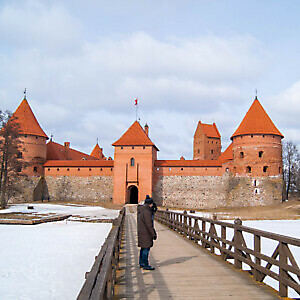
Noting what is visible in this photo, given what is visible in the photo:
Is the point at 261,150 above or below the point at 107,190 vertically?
above

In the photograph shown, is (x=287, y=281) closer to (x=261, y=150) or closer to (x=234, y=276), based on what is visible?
(x=234, y=276)

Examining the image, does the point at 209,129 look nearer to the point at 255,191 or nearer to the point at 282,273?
the point at 255,191

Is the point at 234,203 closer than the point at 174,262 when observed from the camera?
No

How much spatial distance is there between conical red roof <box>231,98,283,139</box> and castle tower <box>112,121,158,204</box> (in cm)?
927

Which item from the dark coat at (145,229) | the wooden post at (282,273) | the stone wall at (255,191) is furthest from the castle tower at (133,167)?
the wooden post at (282,273)

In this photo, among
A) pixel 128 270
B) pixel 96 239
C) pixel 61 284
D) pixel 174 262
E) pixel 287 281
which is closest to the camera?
pixel 287 281

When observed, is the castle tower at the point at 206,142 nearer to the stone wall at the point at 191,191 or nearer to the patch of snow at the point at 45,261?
the stone wall at the point at 191,191

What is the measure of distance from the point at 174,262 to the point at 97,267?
336 cm

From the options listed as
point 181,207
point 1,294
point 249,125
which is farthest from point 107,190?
point 1,294

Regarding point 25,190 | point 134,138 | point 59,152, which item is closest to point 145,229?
point 134,138

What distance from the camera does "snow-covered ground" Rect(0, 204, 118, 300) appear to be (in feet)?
21.3

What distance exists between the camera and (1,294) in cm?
617

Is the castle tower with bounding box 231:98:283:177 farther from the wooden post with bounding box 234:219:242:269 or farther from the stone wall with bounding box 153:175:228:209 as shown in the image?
the wooden post with bounding box 234:219:242:269

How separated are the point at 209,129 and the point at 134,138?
23.1m
